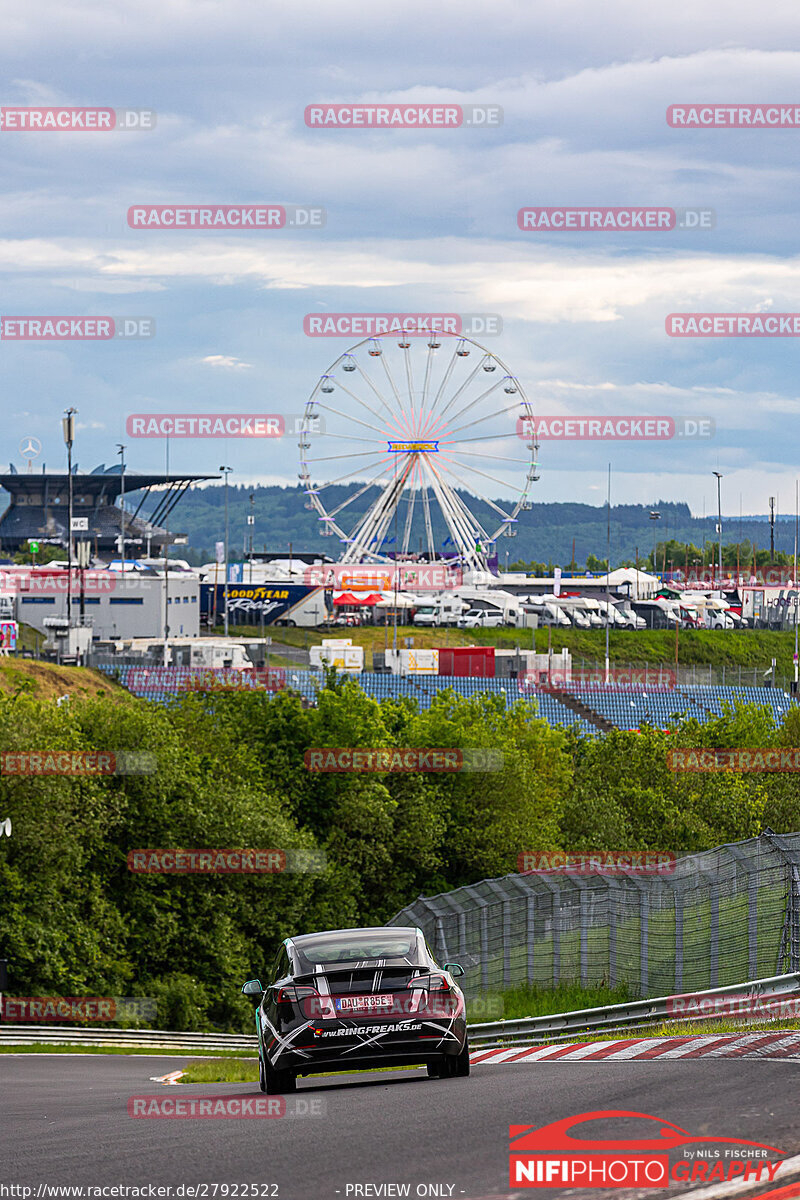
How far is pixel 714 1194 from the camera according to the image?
6.11 metres

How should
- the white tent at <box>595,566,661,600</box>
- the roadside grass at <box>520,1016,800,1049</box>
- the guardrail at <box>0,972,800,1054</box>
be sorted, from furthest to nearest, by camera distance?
1. the white tent at <box>595,566,661,600</box>
2. the guardrail at <box>0,972,800,1054</box>
3. the roadside grass at <box>520,1016,800,1049</box>

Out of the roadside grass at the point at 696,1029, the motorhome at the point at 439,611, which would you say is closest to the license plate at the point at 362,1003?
the roadside grass at the point at 696,1029

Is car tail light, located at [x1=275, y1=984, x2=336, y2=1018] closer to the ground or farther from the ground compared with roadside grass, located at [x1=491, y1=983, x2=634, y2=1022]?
farther from the ground

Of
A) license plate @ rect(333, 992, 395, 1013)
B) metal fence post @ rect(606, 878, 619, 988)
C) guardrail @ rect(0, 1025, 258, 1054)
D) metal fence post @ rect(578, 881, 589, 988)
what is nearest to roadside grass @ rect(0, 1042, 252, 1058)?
guardrail @ rect(0, 1025, 258, 1054)

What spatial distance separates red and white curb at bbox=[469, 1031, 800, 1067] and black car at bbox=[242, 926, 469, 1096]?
1.48m

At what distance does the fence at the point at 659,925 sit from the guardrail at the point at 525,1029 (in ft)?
2.18

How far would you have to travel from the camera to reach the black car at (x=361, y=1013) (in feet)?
33.9

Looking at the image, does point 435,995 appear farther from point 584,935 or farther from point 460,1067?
point 584,935

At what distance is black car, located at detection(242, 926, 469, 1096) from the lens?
1032 cm

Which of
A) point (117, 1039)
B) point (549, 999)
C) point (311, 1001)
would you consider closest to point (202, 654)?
point (117, 1039)

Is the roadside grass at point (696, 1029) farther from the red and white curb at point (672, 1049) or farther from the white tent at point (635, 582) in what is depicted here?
the white tent at point (635, 582)

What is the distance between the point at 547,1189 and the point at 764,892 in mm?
9037

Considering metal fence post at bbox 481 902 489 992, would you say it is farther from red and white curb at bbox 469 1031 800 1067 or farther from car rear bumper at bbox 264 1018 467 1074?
car rear bumper at bbox 264 1018 467 1074

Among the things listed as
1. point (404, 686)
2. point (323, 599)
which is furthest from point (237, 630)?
point (404, 686)
